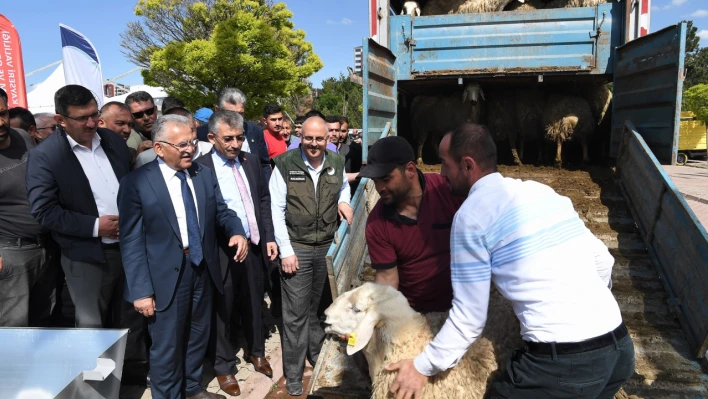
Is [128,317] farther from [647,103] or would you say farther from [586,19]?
[586,19]

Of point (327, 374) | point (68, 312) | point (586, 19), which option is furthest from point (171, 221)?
point (586, 19)

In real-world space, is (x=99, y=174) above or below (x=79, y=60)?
below

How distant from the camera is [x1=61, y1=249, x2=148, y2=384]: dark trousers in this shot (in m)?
2.98

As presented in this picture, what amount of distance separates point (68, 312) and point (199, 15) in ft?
60.6

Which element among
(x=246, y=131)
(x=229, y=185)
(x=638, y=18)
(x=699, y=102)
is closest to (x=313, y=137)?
(x=229, y=185)

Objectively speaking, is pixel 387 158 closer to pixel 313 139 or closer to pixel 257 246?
pixel 313 139

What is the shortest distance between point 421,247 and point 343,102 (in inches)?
1306

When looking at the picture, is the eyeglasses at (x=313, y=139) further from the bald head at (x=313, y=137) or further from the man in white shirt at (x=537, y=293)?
the man in white shirt at (x=537, y=293)

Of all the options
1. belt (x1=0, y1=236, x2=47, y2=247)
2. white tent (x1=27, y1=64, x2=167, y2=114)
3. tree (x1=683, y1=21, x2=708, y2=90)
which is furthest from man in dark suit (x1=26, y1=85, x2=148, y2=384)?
tree (x1=683, y1=21, x2=708, y2=90)

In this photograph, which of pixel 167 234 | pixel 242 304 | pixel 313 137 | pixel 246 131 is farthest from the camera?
pixel 246 131

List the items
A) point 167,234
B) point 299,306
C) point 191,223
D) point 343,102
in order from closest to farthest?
point 167,234 < point 191,223 < point 299,306 < point 343,102

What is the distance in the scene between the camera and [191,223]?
2.89 metres

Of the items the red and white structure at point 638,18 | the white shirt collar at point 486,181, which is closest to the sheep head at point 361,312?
the white shirt collar at point 486,181

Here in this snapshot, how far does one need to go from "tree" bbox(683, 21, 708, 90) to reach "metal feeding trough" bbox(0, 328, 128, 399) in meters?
45.1
